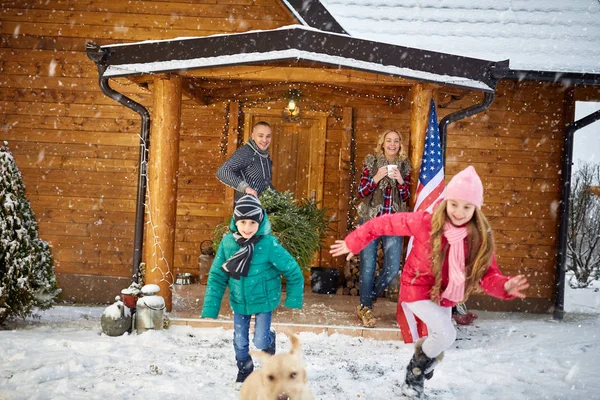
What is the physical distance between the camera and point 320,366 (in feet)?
14.4

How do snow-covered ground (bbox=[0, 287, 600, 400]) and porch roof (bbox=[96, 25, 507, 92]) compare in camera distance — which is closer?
snow-covered ground (bbox=[0, 287, 600, 400])

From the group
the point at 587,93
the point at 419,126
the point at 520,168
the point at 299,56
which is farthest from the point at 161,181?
the point at 587,93

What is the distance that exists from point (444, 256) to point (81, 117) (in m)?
6.02

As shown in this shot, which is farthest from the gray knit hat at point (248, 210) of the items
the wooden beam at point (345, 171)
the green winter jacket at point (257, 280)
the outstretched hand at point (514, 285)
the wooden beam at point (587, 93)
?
the wooden beam at point (587, 93)

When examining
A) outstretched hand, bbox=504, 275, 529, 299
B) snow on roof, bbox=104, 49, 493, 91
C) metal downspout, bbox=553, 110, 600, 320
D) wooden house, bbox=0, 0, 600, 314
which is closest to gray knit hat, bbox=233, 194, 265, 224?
outstretched hand, bbox=504, 275, 529, 299

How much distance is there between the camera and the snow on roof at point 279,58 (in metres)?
4.95

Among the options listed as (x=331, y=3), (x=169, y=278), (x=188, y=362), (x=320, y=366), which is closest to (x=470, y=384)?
(x=320, y=366)

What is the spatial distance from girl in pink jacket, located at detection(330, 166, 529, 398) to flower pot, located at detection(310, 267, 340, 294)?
3693 millimetres

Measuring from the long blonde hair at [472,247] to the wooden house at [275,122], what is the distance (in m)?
3.32

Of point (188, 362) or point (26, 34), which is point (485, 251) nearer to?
point (188, 362)

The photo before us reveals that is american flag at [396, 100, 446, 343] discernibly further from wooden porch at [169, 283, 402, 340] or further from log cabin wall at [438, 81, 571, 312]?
log cabin wall at [438, 81, 571, 312]

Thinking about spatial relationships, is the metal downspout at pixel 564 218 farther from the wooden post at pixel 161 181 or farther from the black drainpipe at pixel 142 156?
the black drainpipe at pixel 142 156

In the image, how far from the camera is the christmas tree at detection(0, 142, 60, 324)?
509 cm

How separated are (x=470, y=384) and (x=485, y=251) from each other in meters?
1.37
